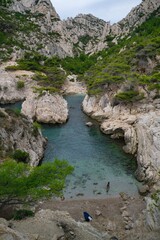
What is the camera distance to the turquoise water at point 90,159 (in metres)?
33.1

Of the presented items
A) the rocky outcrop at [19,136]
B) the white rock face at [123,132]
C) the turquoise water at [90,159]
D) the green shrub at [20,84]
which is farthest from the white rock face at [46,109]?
the green shrub at [20,84]

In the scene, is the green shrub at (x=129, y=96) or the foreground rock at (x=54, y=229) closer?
the foreground rock at (x=54, y=229)

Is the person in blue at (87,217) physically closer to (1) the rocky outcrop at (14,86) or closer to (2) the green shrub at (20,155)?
(2) the green shrub at (20,155)

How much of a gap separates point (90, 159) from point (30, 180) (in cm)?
2105

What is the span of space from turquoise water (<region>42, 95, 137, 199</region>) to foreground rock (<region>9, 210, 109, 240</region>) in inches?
311

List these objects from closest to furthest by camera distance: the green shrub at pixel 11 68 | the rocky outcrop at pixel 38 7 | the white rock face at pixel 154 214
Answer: the white rock face at pixel 154 214, the green shrub at pixel 11 68, the rocky outcrop at pixel 38 7

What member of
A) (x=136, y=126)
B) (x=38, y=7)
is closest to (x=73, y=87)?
(x=136, y=126)

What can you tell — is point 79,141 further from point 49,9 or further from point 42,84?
point 49,9

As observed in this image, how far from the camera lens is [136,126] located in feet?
148

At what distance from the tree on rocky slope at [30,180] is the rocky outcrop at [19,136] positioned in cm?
1324

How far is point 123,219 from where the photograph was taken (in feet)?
88.4

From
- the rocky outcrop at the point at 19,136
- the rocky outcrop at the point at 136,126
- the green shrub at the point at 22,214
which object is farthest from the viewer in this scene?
the rocky outcrop at the point at 19,136

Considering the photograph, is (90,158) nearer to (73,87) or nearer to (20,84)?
(20,84)

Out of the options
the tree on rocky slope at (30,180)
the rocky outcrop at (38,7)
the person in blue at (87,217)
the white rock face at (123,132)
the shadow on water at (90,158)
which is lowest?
the person in blue at (87,217)
